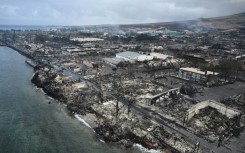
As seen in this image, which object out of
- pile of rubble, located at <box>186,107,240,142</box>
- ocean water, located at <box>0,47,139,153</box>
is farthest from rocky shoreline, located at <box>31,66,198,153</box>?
pile of rubble, located at <box>186,107,240,142</box>

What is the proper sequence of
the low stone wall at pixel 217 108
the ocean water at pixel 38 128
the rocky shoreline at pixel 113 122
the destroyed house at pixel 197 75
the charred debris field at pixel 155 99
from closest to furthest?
the ocean water at pixel 38 128 < the rocky shoreline at pixel 113 122 < the charred debris field at pixel 155 99 < the low stone wall at pixel 217 108 < the destroyed house at pixel 197 75

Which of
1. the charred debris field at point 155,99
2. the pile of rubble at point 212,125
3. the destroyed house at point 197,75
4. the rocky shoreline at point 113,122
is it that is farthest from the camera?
the destroyed house at point 197,75

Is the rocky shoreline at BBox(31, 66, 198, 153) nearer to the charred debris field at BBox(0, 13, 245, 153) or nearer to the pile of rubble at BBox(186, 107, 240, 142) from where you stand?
the charred debris field at BBox(0, 13, 245, 153)

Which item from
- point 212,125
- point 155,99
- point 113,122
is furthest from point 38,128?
point 212,125

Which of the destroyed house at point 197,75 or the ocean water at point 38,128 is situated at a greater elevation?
the destroyed house at point 197,75

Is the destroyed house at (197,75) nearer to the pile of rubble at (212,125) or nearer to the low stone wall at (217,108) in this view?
the low stone wall at (217,108)

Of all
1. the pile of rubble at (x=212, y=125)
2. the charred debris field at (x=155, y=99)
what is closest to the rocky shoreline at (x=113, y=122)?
the charred debris field at (x=155, y=99)
